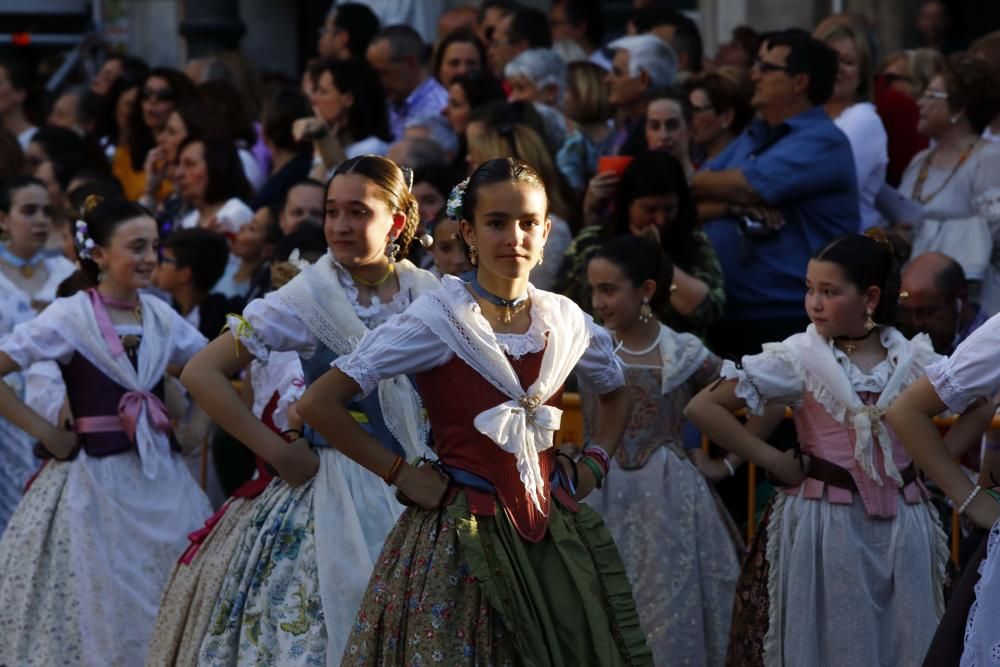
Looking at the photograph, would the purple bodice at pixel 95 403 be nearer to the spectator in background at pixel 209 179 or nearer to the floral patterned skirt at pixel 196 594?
→ the floral patterned skirt at pixel 196 594

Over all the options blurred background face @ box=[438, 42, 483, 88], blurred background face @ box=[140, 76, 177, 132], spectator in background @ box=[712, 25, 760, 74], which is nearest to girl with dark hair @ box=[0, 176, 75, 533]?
blurred background face @ box=[140, 76, 177, 132]

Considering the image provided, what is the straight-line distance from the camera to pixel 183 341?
7156 mm

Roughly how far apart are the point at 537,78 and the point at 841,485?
417 cm

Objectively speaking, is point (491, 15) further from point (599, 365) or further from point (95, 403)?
point (599, 365)

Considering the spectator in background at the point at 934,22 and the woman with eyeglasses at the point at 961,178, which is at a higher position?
the spectator in background at the point at 934,22

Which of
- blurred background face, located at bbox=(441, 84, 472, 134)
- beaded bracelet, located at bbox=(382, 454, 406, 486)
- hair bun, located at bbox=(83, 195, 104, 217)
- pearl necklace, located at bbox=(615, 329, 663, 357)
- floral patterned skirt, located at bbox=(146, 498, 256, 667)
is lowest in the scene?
floral patterned skirt, located at bbox=(146, 498, 256, 667)

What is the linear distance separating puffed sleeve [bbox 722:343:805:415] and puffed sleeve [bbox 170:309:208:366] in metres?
2.23

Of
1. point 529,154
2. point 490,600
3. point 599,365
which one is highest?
point 529,154

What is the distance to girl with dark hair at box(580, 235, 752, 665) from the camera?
6586 millimetres

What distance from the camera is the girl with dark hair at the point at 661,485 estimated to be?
21.6 feet

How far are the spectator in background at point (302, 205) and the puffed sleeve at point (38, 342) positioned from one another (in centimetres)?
204

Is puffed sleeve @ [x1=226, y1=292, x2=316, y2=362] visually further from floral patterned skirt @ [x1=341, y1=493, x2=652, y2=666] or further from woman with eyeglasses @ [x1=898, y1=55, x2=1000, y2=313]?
woman with eyeglasses @ [x1=898, y1=55, x2=1000, y2=313]

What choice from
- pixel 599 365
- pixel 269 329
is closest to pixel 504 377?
pixel 599 365

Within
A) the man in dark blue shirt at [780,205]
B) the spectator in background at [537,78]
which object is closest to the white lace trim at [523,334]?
the man in dark blue shirt at [780,205]
